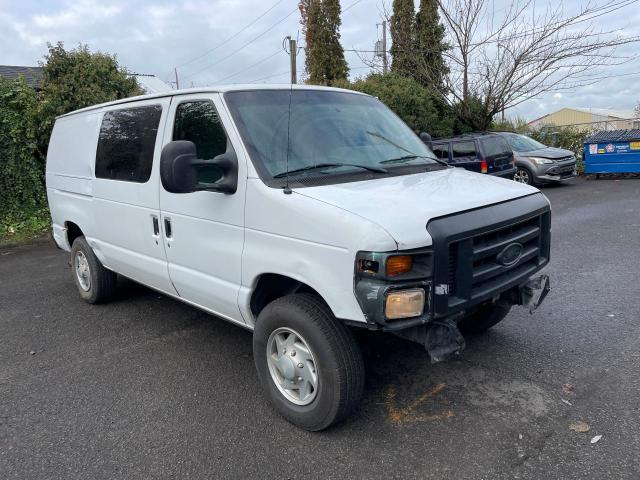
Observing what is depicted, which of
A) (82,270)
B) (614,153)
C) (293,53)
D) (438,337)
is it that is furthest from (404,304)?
(293,53)

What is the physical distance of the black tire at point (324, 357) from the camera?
2.86 meters

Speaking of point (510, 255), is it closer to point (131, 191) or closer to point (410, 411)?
point (410, 411)

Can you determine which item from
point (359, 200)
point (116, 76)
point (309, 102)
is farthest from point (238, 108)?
point (116, 76)

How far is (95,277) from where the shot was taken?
17.5ft

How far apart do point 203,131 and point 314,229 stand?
4.45 ft

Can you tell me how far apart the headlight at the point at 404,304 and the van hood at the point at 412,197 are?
0.24m

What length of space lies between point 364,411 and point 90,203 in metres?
3.39

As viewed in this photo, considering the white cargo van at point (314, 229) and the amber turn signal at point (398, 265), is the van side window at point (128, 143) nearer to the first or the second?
the white cargo van at point (314, 229)

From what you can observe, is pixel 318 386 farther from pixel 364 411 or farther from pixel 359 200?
pixel 359 200

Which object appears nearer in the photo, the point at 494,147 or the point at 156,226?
the point at 156,226

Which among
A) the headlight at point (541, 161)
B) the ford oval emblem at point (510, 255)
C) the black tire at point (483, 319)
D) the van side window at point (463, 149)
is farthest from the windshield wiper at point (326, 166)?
the headlight at point (541, 161)

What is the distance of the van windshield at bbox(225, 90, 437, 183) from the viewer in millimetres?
3309

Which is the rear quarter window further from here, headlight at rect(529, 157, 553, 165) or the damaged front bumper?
the damaged front bumper

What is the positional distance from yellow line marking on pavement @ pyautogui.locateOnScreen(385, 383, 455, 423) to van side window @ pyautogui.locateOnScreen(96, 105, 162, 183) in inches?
98.7
